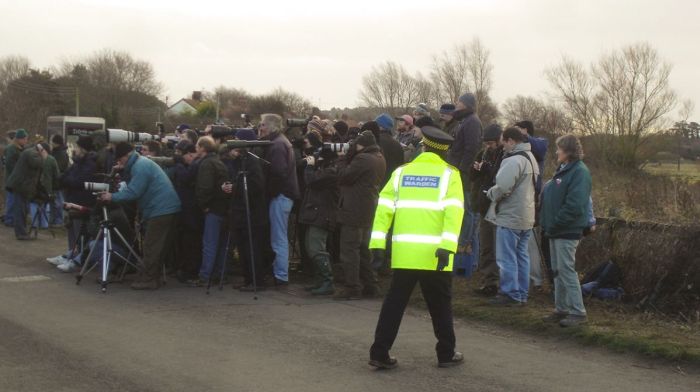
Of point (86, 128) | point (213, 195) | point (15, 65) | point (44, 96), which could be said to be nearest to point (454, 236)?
point (213, 195)

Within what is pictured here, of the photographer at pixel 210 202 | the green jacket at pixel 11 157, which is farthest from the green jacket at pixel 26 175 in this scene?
the photographer at pixel 210 202

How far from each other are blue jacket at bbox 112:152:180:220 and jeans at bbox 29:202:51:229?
20.1 feet

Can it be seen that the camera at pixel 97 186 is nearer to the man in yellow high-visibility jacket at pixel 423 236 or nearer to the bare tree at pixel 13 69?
the man in yellow high-visibility jacket at pixel 423 236

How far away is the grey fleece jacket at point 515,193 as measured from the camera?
8938 mm

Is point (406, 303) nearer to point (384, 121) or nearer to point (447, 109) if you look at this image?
point (384, 121)

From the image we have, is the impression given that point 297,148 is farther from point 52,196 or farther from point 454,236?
point 52,196

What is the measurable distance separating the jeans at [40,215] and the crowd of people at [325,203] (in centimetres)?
363

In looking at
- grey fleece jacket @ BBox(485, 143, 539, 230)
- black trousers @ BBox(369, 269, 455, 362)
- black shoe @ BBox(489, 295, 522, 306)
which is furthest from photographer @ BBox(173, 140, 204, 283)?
black trousers @ BBox(369, 269, 455, 362)

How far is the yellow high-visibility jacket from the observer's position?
6.46 m

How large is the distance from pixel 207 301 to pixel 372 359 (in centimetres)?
364

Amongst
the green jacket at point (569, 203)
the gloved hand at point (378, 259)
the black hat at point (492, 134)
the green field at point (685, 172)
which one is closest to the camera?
the green jacket at point (569, 203)

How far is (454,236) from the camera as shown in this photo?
20.9 ft

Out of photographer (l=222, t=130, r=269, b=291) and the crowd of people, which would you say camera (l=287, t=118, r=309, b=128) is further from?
photographer (l=222, t=130, r=269, b=291)

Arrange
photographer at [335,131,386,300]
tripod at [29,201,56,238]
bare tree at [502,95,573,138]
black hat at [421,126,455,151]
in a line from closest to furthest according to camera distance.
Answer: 1. black hat at [421,126,455,151]
2. photographer at [335,131,386,300]
3. tripod at [29,201,56,238]
4. bare tree at [502,95,573,138]
